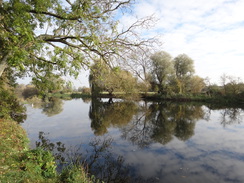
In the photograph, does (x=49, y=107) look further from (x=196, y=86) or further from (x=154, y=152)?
(x=196, y=86)

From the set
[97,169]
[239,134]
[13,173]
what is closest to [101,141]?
[97,169]

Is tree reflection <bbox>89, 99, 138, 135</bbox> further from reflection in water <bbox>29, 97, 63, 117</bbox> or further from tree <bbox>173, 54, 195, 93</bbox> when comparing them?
tree <bbox>173, 54, 195, 93</bbox>

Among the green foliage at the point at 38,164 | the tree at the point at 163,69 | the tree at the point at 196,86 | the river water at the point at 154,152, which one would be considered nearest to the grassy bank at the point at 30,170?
the green foliage at the point at 38,164

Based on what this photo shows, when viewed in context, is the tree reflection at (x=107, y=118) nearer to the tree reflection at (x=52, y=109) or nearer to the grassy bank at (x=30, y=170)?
the tree reflection at (x=52, y=109)

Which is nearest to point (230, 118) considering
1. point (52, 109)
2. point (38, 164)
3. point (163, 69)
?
point (38, 164)

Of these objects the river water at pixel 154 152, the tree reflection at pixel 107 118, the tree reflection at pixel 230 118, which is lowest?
the tree reflection at pixel 230 118

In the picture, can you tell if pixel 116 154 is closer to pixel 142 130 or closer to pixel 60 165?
pixel 60 165

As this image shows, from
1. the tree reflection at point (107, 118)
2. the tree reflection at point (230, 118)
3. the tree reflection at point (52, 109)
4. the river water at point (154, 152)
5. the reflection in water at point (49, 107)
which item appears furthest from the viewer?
the reflection in water at point (49, 107)

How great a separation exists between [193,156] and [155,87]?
113 ft

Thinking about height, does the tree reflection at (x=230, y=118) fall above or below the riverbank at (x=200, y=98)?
below

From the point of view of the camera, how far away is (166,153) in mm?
7738

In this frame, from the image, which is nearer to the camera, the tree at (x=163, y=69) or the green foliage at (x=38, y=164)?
the green foliage at (x=38, y=164)

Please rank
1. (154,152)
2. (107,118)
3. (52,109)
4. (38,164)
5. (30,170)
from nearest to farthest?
(30,170), (38,164), (154,152), (107,118), (52,109)

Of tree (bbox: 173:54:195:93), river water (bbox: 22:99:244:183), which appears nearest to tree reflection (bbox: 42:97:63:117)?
river water (bbox: 22:99:244:183)
